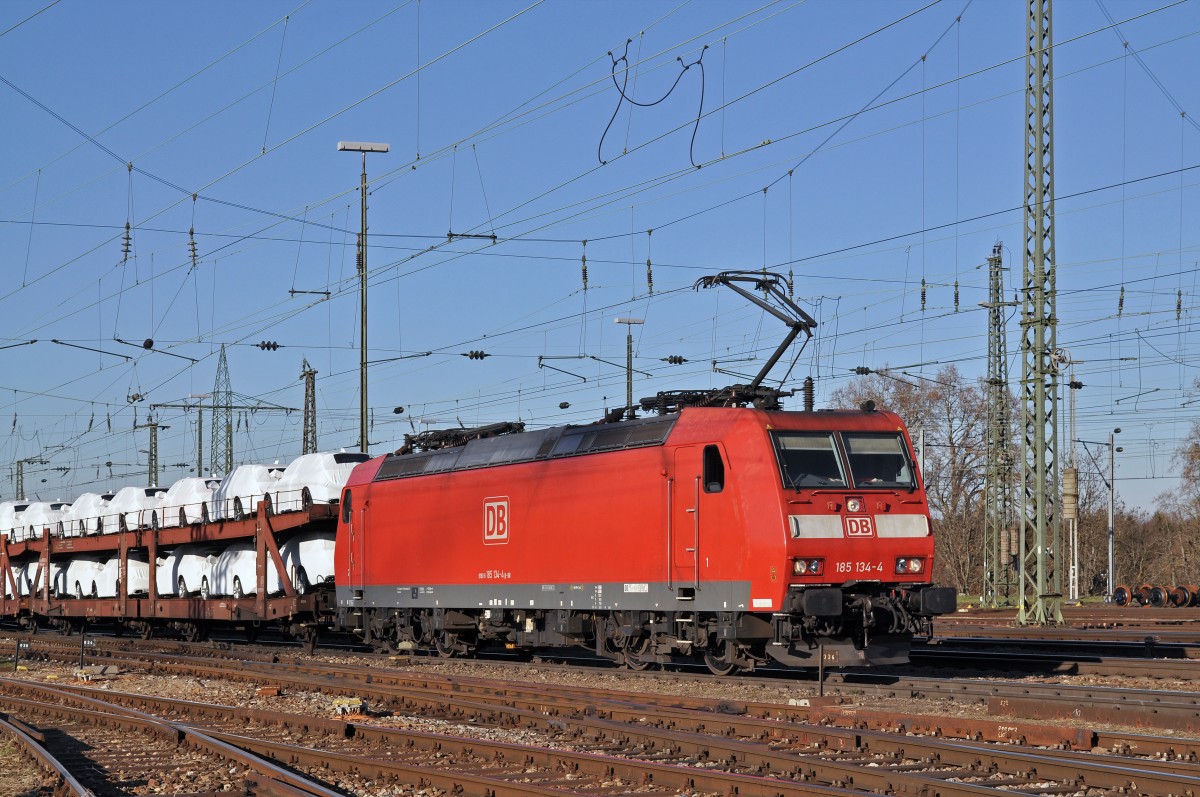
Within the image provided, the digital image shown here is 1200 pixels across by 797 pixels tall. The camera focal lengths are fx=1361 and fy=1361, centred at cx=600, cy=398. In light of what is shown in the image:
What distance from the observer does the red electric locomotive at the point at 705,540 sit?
18.7 m

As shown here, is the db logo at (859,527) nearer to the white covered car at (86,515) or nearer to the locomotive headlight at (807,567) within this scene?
the locomotive headlight at (807,567)

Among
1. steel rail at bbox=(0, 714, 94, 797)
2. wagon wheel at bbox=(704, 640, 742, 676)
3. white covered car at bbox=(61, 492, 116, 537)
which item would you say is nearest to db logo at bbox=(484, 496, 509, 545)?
wagon wheel at bbox=(704, 640, 742, 676)

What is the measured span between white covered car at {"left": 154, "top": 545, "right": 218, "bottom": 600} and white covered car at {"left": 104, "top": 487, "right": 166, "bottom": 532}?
1243 millimetres

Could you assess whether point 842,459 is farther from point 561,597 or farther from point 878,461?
point 561,597

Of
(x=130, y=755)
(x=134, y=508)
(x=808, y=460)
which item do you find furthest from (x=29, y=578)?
(x=808, y=460)

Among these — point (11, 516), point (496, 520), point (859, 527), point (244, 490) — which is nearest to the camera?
point (859, 527)

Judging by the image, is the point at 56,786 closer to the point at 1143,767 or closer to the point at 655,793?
the point at 655,793

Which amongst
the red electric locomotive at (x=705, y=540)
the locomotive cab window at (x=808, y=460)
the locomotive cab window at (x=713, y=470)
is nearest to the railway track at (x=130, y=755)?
the red electric locomotive at (x=705, y=540)

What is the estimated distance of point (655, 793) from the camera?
1141cm

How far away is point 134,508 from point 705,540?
86.6 feet

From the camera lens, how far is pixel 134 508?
40.9 m

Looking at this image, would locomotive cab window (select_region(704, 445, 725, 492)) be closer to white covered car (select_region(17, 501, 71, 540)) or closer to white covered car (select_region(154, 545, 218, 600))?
white covered car (select_region(154, 545, 218, 600))

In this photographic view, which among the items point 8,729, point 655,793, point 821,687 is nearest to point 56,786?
point 8,729

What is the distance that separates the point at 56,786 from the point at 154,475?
183 ft
